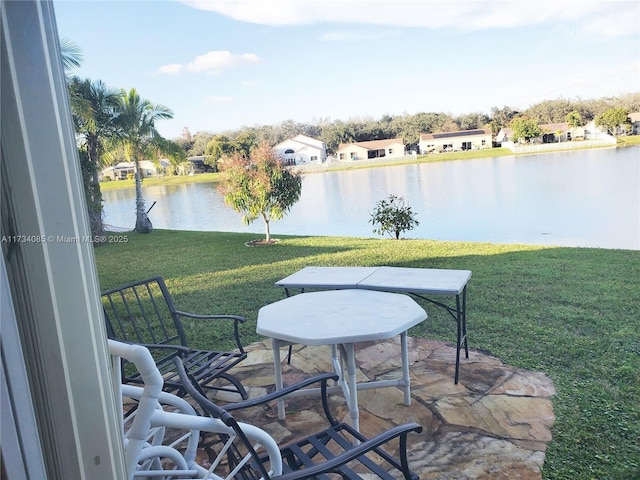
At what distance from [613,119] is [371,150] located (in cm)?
823

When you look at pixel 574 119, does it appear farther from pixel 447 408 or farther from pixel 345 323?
pixel 345 323

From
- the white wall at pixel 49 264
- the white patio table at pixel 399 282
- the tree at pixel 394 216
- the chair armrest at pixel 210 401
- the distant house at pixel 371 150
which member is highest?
the distant house at pixel 371 150

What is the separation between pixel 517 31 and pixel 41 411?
47.2 feet

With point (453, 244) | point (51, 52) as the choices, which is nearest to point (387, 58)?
point (453, 244)

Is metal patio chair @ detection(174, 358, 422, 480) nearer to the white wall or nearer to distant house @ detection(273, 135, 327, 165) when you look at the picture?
the white wall

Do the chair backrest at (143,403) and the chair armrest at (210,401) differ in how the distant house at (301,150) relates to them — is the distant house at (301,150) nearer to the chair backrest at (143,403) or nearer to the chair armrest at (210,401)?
the chair armrest at (210,401)

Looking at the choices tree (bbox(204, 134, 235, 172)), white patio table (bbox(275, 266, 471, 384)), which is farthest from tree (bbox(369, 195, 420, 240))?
white patio table (bbox(275, 266, 471, 384))

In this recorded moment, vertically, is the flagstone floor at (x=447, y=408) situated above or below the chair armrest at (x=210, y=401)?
below

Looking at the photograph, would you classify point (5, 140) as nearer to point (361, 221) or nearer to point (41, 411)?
point (41, 411)

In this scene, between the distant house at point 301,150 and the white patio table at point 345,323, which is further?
the distant house at point 301,150

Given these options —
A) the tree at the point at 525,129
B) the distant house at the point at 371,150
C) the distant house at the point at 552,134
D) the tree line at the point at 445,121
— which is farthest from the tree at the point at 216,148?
the tree at the point at 525,129

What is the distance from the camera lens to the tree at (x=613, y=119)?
1467 cm

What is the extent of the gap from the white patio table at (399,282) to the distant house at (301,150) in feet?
16.1

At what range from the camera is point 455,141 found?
1623cm
